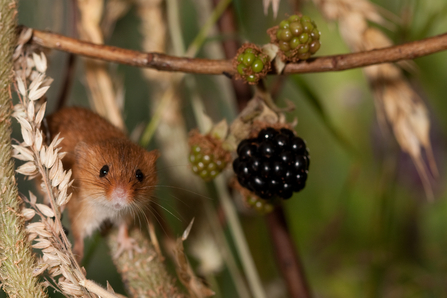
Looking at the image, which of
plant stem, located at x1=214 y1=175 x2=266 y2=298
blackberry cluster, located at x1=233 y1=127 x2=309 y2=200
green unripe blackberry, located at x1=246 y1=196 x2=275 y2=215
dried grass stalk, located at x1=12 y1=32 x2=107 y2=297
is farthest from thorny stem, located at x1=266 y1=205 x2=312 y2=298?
dried grass stalk, located at x1=12 y1=32 x2=107 y2=297

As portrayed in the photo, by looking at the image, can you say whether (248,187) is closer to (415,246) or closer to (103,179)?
(103,179)

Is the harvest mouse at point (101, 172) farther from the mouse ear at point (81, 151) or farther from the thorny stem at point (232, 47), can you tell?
the thorny stem at point (232, 47)

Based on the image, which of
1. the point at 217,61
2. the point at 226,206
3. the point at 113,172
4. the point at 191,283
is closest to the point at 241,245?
the point at 226,206

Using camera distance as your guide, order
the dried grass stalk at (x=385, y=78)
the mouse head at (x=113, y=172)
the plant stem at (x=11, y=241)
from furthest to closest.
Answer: the dried grass stalk at (x=385, y=78) < the mouse head at (x=113, y=172) < the plant stem at (x=11, y=241)

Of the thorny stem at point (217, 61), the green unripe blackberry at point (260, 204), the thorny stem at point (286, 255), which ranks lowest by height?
the thorny stem at point (286, 255)

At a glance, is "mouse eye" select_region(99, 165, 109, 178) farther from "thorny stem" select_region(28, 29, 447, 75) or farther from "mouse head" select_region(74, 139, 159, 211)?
"thorny stem" select_region(28, 29, 447, 75)

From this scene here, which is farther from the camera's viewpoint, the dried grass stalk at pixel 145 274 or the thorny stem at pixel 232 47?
the thorny stem at pixel 232 47

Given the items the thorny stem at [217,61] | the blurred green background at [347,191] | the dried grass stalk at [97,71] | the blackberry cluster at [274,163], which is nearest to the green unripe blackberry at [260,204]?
the blackberry cluster at [274,163]
